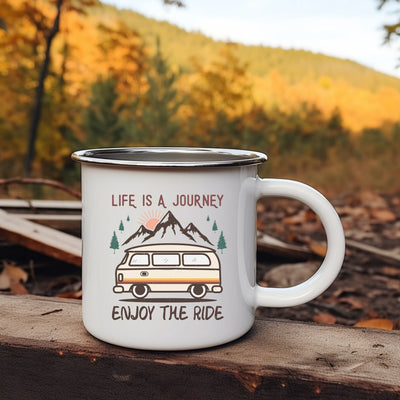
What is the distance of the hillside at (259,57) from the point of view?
20.0 ft

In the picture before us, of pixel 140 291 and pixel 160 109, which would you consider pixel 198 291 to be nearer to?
pixel 140 291

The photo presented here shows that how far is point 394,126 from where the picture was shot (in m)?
5.95

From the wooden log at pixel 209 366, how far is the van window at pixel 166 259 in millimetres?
165

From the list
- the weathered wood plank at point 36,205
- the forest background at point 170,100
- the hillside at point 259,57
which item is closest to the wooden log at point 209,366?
the weathered wood plank at point 36,205

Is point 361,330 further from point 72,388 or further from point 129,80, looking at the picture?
point 129,80

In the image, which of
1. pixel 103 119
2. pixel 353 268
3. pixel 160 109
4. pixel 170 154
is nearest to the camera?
pixel 170 154

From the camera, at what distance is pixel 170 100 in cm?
530

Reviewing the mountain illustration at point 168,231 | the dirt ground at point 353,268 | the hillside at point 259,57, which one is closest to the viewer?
→ the mountain illustration at point 168,231

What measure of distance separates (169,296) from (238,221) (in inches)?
6.2

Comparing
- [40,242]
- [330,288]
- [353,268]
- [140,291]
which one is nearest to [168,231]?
[140,291]

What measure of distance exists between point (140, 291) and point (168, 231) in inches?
4.1

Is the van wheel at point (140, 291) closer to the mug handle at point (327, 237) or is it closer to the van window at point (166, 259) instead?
the van window at point (166, 259)

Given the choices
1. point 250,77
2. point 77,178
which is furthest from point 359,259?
point 250,77

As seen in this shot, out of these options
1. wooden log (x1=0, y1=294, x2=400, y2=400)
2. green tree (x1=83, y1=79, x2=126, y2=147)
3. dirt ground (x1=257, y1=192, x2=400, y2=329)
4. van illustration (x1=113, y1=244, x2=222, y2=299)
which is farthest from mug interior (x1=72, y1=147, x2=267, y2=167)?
green tree (x1=83, y1=79, x2=126, y2=147)
